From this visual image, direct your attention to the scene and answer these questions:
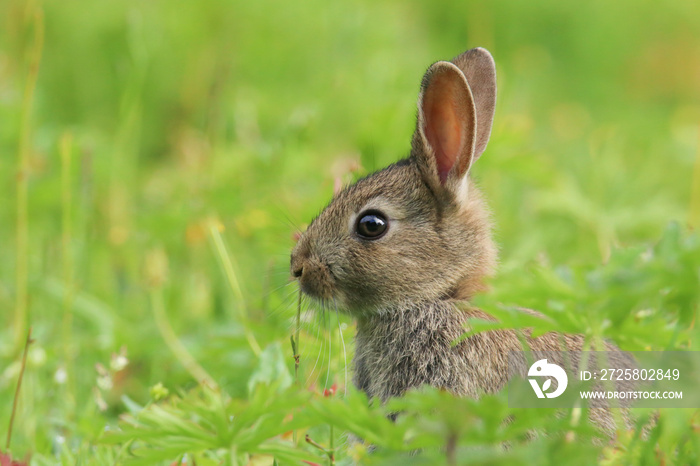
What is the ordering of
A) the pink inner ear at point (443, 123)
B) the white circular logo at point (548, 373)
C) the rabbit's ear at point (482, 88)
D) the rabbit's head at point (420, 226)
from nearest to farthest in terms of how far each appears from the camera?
the white circular logo at point (548, 373), the rabbit's head at point (420, 226), the pink inner ear at point (443, 123), the rabbit's ear at point (482, 88)

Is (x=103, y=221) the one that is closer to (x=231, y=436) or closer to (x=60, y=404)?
(x=60, y=404)

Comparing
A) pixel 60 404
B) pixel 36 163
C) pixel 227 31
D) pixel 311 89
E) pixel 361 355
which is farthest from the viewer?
pixel 227 31

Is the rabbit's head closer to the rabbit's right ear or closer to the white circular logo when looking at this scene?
the rabbit's right ear

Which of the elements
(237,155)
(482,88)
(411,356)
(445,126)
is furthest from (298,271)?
(237,155)

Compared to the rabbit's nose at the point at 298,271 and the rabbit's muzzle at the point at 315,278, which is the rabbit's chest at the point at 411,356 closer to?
the rabbit's muzzle at the point at 315,278

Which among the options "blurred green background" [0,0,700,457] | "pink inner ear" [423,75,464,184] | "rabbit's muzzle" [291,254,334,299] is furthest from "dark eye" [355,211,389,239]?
"blurred green background" [0,0,700,457]

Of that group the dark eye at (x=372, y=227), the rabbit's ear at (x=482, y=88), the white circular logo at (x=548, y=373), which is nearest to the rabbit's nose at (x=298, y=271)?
the dark eye at (x=372, y=227)

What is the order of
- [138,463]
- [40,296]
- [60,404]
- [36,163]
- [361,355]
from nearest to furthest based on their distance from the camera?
[138,463], [361,355], [60,404], [40,296], [36,163]

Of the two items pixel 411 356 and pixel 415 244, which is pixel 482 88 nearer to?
pixel 415 244

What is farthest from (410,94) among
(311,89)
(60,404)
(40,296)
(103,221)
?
(60,404)
